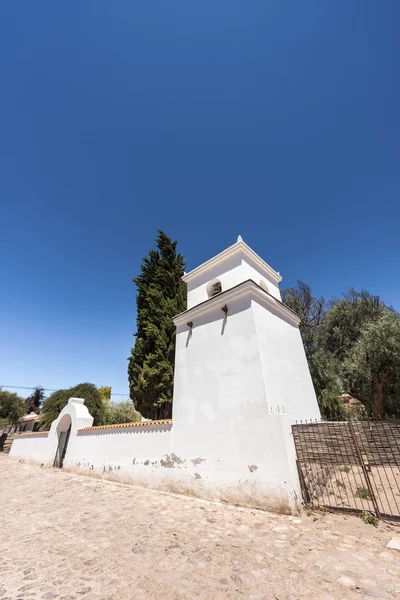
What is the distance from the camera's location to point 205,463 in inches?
255

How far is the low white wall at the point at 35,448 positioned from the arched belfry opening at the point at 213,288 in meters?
11.6

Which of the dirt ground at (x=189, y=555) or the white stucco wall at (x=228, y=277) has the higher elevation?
the white stucco wall at (x=228, y=277)

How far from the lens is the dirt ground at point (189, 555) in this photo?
9.15ft

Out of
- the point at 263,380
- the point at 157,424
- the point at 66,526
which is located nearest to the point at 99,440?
the point at 157,424

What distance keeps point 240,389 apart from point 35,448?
14294mm

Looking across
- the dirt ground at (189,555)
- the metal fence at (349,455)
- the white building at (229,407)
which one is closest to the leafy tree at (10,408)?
the white building at (229,407)

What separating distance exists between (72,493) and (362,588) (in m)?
7.77

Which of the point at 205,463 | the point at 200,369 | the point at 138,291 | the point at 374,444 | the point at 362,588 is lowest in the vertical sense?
the point at 362,588

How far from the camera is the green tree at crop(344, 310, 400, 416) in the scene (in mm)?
12555

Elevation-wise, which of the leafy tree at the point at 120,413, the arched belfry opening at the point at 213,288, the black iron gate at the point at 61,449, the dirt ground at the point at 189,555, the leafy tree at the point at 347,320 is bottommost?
the dirt ground at the point at 189,555

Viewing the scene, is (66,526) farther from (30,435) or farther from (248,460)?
(30,435)

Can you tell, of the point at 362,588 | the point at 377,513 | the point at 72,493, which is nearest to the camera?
the point at 362,588

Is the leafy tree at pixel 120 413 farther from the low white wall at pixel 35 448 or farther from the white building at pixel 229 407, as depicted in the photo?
the white building at pixel 229 407

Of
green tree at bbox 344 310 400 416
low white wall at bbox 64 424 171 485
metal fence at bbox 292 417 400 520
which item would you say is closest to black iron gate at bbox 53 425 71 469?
low white wall at bbox 64 424 171 485
